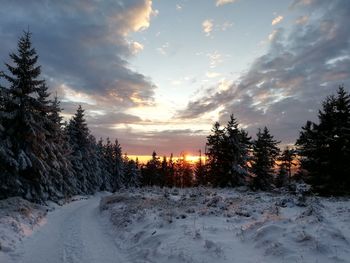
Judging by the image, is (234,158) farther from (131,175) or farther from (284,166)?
(131,175)

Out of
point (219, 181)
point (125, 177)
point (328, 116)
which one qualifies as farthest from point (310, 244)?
point (125, 177)

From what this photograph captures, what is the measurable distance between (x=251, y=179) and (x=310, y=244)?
3647 centimetres

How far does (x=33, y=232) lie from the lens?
15836 mm

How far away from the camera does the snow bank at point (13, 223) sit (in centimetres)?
1223

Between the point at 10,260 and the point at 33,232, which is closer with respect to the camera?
the point at 10,260

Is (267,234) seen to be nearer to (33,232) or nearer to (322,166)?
(33,232)

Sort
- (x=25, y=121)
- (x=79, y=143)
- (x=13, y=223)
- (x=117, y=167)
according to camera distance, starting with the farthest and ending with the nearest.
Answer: (x=117, y=167) < (x=79, y=143) < (x=25, y=121) < (x=13, y=223)

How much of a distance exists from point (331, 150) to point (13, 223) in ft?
80.9

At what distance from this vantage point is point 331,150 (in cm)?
2753

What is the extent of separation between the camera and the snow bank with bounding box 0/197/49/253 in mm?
12234

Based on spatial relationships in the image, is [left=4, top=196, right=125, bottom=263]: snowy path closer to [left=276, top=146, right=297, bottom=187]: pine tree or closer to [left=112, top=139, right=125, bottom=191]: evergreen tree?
[left=276, top=146, right=297, bottom=187]: pine tree

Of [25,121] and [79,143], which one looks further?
[79,143]

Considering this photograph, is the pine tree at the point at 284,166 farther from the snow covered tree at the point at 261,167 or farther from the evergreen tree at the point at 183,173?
the evergreen tree at the point at 183,173

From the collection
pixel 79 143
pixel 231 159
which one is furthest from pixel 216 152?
pixel 79 143
